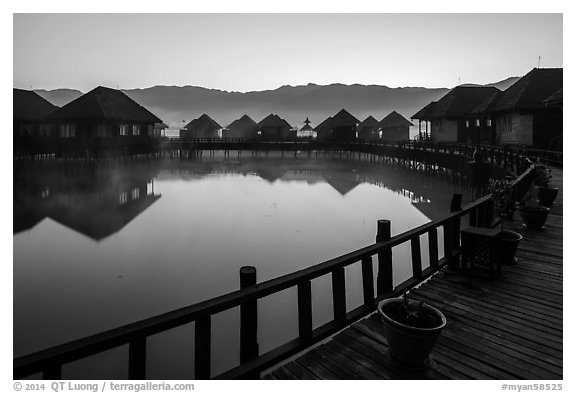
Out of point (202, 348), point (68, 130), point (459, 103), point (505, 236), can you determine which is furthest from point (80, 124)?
point (202, 348)

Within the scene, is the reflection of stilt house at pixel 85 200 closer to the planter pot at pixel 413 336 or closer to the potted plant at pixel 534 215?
the planter pot at pixel 413 336

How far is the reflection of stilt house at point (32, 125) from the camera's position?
33581 millimetres

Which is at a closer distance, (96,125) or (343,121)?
(96,125)

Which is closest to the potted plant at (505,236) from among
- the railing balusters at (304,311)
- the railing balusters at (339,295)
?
the railing balusters at (339,295)

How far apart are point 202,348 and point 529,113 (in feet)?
101

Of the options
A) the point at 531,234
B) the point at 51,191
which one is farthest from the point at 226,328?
the point at 51,191

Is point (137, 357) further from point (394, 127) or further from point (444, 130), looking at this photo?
point (394, 127)

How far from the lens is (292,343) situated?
166 inches

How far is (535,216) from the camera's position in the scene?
9438 mm

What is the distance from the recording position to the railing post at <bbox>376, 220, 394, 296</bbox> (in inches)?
215

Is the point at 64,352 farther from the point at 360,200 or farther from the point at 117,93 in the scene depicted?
the point at 117,93

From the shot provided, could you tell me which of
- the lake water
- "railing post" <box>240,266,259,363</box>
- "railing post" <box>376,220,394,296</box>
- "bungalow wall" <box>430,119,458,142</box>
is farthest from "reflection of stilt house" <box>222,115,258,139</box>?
"railing post" <box>240,266,259,363</box>

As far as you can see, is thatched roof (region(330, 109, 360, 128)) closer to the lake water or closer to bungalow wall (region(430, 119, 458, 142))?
bungalow wall (region(430, 119, 458, 142))

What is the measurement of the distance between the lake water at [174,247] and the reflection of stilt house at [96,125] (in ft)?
27.0
